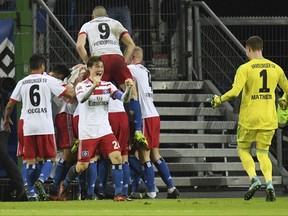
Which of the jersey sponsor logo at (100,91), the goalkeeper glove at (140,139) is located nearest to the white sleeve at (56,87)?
the goalkeeper glove at (140,139)

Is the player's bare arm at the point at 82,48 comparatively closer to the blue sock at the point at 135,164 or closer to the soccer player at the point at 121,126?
the soccer player at the point at 121,126

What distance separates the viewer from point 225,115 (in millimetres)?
22875

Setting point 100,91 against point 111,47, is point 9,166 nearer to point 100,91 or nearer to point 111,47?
point 111,47

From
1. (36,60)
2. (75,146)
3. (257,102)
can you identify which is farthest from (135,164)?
(257,102)

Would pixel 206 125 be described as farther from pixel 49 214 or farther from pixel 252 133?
pixel 49 214

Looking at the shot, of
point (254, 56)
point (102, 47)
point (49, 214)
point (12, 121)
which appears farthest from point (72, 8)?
point (49, 214)

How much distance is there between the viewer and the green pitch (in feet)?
46.0

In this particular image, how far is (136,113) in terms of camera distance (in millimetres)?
18703

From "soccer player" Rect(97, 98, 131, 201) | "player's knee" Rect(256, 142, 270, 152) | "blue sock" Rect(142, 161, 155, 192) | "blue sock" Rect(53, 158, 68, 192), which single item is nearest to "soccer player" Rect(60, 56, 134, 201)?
"soccer player" Rect(97, 98, 131, 201)

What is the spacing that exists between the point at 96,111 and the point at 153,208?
2.51 meters

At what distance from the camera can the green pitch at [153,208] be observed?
46.0 ft

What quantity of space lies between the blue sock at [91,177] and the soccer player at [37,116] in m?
0.80

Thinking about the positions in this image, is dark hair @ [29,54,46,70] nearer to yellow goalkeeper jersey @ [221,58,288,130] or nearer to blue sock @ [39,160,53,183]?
blue sock @ [39,160,53,183]

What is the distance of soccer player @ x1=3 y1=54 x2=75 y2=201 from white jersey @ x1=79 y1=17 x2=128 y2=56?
30.8 inches
